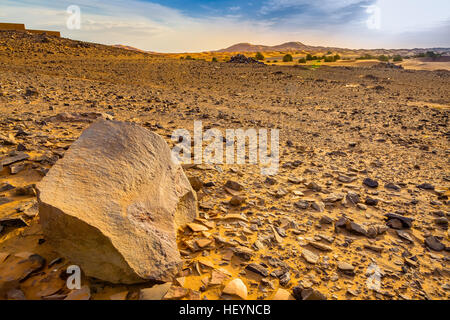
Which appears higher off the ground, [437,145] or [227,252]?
[437,145]

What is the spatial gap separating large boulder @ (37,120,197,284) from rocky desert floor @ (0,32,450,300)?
0.54 ft

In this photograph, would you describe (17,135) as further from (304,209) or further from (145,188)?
(304,209)

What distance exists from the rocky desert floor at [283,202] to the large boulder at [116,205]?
0.54 feet

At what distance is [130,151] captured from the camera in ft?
8.55

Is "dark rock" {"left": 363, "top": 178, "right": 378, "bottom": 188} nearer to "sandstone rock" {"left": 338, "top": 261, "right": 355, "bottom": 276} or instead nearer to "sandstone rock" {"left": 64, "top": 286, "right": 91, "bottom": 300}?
"sandstone rock" {"left": 338, "top": 261, "right": 355, "bottom": 276}

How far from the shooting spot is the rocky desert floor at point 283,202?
209cm

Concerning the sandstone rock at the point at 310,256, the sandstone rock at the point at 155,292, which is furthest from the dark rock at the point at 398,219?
the sandstone rock at the point at 155,292

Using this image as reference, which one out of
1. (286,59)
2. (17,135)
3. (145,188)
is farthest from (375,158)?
(286,59)

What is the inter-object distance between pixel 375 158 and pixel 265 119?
3.19 m

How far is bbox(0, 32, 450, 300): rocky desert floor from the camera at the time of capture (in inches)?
82.2

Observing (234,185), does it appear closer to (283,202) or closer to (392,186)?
(283,202)

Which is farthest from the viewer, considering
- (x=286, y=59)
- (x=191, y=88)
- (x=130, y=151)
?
(x=286, y=59)

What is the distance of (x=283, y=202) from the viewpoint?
11.3ft

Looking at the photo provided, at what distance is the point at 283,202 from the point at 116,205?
2088 millimetres
